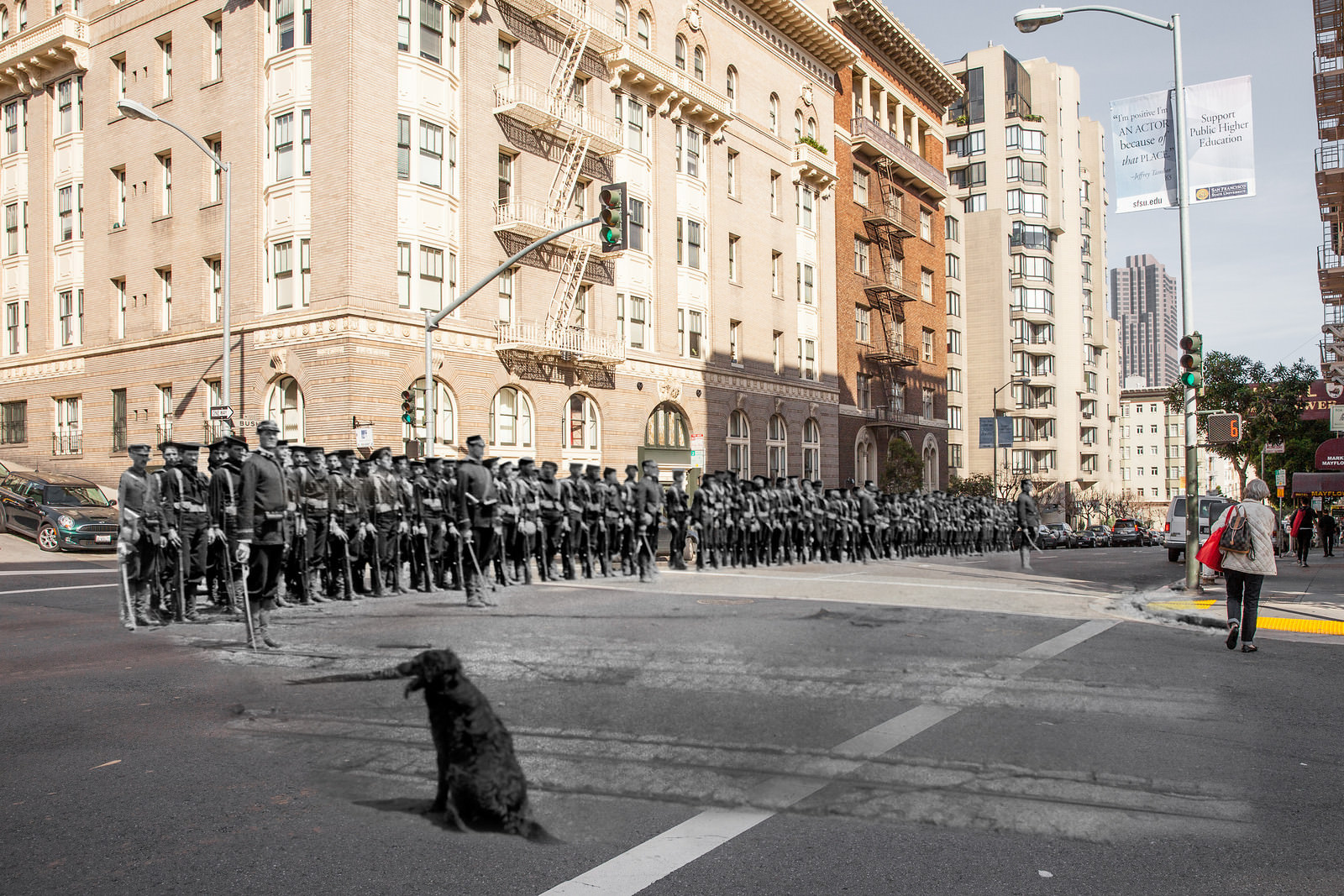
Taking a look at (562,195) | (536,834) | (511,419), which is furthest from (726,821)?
(562,195)

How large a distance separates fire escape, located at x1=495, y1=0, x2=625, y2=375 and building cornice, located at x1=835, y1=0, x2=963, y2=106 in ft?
70.4

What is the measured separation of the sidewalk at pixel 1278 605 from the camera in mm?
12445

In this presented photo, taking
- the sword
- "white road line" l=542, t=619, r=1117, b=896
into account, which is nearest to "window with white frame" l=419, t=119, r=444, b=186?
the sword

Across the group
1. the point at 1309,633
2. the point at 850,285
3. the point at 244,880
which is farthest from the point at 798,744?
the point at 850,285

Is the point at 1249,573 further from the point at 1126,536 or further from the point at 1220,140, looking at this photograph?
the point at 1126,536

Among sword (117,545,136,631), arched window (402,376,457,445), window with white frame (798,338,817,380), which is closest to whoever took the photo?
sword (117,545,136,631)

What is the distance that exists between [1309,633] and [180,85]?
32.8m

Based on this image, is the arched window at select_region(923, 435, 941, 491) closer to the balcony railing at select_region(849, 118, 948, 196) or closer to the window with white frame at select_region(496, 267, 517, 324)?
the balcony railing at select_region(849, 118, 948, 196)

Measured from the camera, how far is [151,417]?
104 feet

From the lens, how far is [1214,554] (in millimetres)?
10602

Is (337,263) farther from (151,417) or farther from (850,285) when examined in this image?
(850,285)

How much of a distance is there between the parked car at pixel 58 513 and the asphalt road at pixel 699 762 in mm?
13967

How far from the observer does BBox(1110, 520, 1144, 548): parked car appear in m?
59.3

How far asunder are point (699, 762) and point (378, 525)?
1081 centimetres
